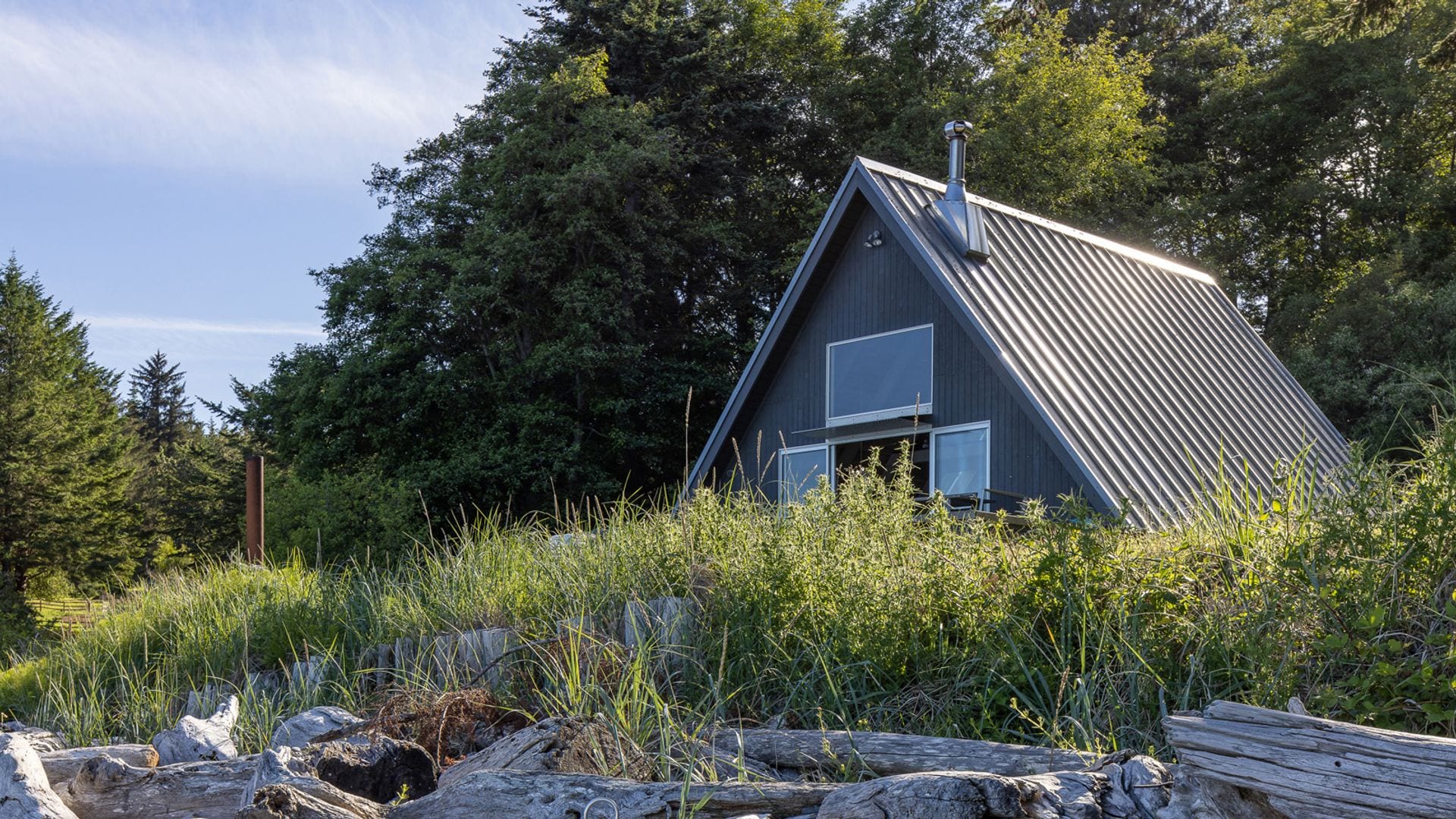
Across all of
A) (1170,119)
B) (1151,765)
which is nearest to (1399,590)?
(1151,765)

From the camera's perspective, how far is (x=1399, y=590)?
3533 mm

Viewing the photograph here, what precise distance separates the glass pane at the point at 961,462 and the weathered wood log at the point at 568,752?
31.8 ft

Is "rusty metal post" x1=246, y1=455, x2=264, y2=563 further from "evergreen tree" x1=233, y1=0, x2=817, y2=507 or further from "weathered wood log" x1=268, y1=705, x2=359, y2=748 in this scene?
"evergreen tree" x1=233, y1=0, x2=817, y2=507

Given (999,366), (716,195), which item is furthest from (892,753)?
(716,195)

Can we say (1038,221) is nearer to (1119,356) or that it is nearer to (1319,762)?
(1119,356)

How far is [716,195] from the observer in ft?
90.3

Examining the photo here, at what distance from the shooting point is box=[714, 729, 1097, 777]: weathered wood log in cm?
339

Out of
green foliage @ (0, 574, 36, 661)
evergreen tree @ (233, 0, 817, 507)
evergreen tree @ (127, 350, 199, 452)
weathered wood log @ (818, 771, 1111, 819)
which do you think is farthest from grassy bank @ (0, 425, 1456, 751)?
evergreen tree @ (127, 350, 199, 452)

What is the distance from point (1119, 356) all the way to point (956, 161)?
329 cm

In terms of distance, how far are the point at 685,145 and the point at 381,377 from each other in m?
8.76

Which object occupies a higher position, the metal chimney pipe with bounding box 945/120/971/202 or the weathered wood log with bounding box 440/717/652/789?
the metal chimney pipe with bounding box 945/120/971/202

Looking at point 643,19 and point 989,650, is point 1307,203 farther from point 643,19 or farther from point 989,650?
point 989,650

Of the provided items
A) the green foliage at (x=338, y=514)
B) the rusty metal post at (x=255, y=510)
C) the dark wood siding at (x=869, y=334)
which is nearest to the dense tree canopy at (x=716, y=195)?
the green foliage at (x=338, y=514)

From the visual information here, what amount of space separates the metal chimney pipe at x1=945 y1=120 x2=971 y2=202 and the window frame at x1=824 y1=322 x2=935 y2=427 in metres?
1.60
